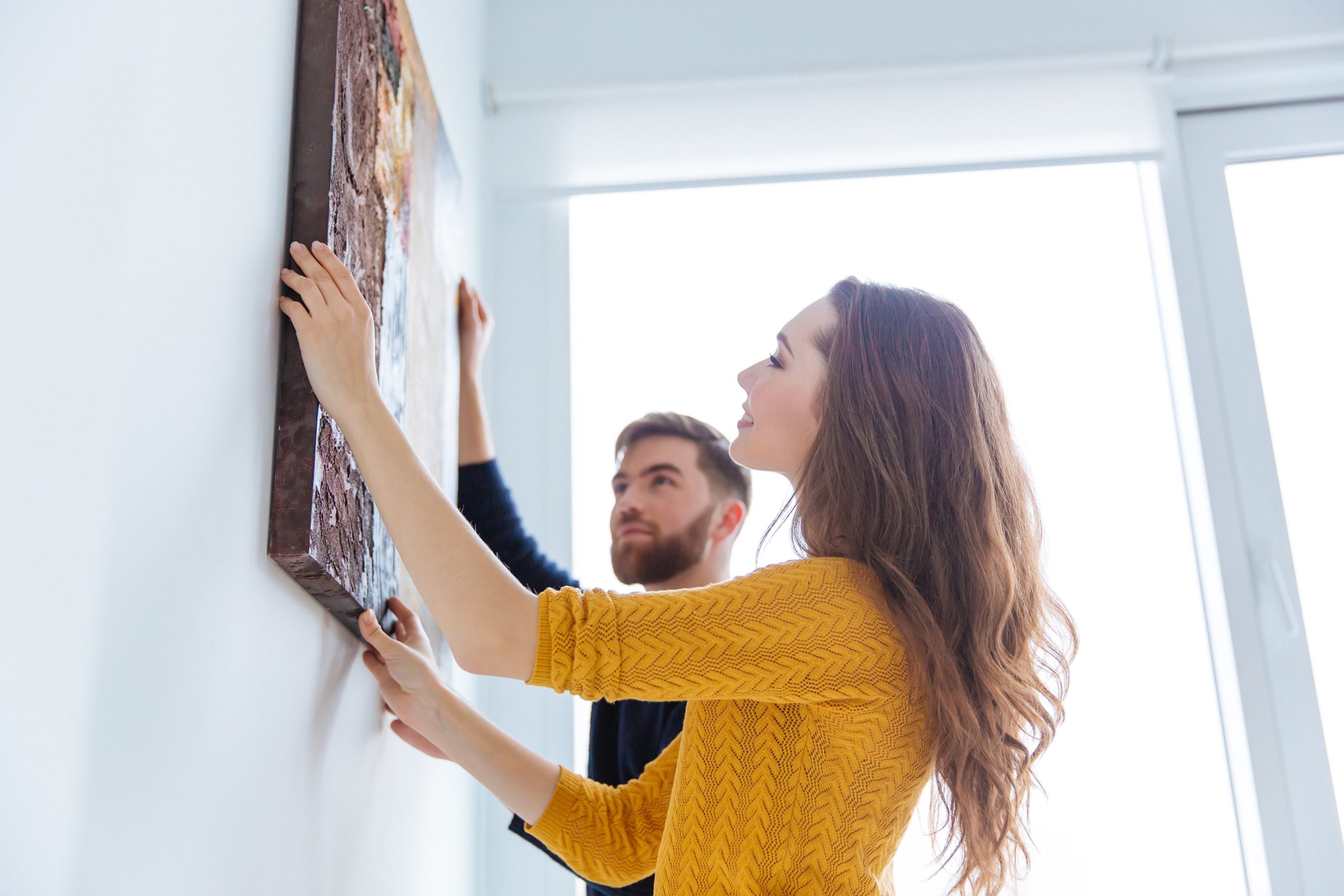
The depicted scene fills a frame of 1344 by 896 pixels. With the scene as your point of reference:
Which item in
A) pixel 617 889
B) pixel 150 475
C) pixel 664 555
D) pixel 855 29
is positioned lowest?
pixel 617 889

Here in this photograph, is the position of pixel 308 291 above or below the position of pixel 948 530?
above

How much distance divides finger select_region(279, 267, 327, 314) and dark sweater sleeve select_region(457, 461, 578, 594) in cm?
90

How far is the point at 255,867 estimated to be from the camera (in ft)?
3.09

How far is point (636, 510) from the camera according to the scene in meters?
2.07

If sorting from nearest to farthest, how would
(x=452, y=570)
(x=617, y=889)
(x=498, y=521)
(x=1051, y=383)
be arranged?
(x=452, y=570)
(x=617, y=889)
(x=498, y=521)
(x=1051, y=383)

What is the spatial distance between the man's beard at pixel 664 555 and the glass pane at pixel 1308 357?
125 centimetres

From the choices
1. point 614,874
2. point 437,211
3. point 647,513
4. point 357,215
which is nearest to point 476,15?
point 437,211

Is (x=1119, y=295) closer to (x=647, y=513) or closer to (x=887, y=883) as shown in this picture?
(x=647, y=513)

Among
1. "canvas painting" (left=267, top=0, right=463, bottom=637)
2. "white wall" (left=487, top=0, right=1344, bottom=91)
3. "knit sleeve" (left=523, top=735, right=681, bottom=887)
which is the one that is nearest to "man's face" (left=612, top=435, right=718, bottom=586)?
"canvas painting" (left=267, top=0, right=463, bottom=637)

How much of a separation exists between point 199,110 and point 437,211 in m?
0.88

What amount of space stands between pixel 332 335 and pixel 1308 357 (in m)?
2.18

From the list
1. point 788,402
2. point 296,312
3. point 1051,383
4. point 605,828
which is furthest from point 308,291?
point 1051,383

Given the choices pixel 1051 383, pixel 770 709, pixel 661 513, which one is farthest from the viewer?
pixel 1051 383

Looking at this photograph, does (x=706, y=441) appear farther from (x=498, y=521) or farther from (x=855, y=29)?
(x=855, y=29)
